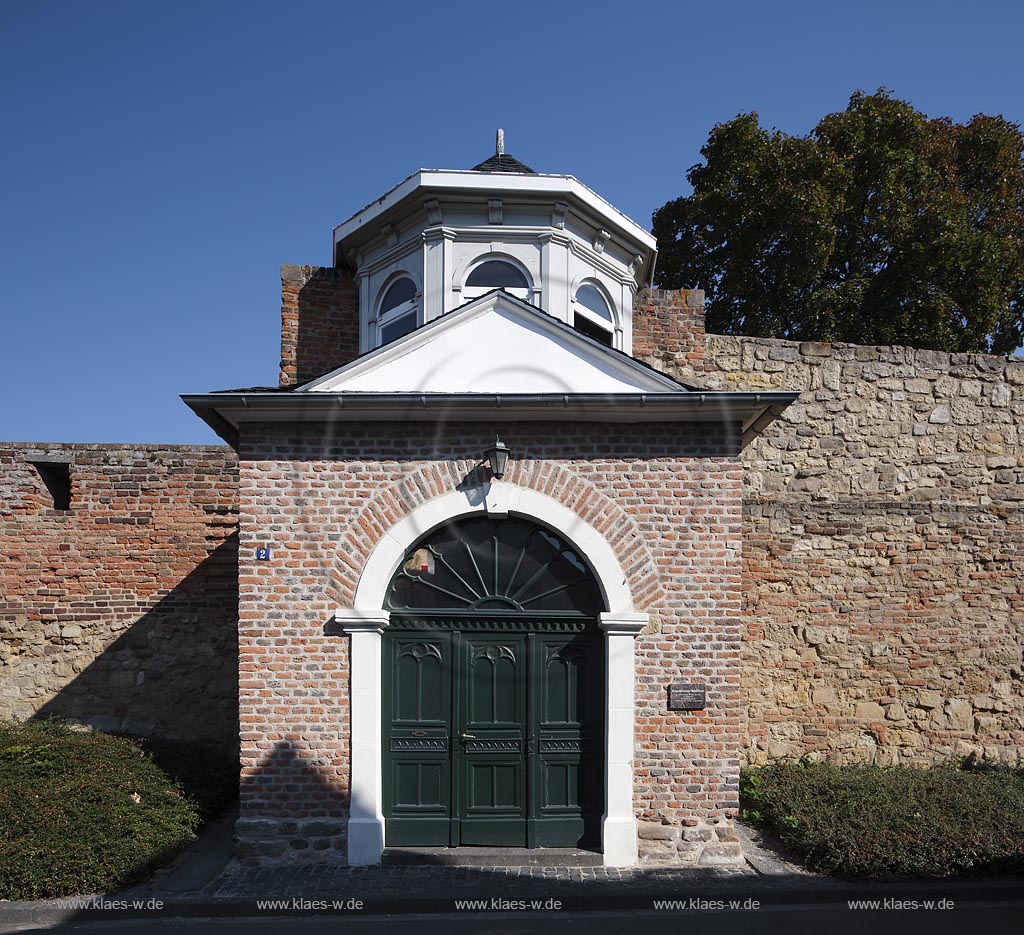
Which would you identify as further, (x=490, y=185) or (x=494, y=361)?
(x=490, y=185)

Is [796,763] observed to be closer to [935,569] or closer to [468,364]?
[935,569]

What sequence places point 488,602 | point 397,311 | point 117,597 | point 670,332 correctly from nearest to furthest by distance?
1. point 488,602
2. point 397,311
3. point 117,597
4. point 670,332

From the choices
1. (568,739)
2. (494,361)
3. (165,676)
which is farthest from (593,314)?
(165,676)

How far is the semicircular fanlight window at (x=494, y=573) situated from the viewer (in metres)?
7.78

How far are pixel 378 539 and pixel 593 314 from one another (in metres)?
4.49

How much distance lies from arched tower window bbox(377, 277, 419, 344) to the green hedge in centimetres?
666

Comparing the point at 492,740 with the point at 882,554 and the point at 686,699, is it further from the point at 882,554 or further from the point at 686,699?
the point at 882,554

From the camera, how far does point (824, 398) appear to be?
36.3 ft

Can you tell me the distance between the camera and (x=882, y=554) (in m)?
10.6

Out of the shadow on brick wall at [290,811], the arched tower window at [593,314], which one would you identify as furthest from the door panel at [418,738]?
the arched tower window at [593,314]

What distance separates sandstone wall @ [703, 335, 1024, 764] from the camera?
1036 centimetres

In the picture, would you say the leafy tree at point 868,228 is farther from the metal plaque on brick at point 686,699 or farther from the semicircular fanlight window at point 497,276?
the metal plaque on brick at point 686,699

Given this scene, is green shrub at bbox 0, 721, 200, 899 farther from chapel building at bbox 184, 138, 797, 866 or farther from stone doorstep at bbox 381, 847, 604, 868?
stone doorstep at bbox 381, 847, 604, 868

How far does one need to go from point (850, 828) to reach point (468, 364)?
18.2ft
